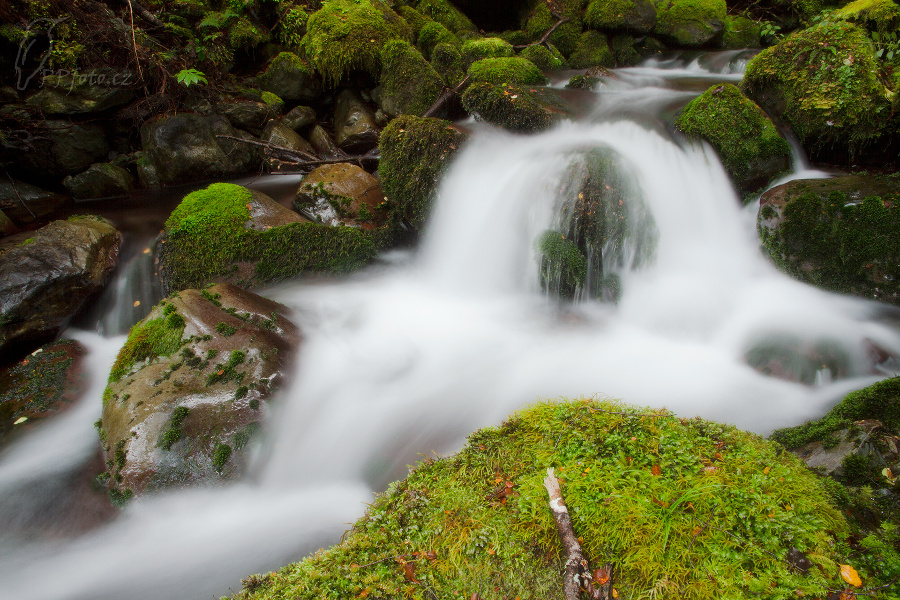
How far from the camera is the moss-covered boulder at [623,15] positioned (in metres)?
10.1

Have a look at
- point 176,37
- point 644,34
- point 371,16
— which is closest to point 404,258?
point 371,16

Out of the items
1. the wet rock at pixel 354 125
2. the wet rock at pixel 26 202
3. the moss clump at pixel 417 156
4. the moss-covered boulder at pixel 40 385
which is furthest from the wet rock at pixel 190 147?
the moss-covered boulder at pixel 40 385

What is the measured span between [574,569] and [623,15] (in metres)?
11.9

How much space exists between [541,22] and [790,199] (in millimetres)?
8182

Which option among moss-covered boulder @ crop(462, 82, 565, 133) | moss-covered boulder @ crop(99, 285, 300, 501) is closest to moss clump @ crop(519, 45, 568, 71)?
moss-covered boulder @ crop(462, 82, 565, 133)

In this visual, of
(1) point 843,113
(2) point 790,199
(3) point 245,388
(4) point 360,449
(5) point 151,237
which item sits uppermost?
(1) point 843,113

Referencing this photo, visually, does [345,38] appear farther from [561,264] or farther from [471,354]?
[471,354]

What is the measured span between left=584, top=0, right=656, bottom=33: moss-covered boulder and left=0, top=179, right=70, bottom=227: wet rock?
38.2 ft

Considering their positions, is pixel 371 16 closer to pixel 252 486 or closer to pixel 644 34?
pixel 644 34

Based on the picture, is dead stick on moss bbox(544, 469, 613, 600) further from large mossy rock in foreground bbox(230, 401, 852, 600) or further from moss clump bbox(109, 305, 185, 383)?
moss clump bbox(109, 305, 185, 383)

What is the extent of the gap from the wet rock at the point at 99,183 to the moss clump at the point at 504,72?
6462mm

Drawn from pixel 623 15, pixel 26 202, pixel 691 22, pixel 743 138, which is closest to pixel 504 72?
pixel 743 138

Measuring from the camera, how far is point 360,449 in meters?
3.57

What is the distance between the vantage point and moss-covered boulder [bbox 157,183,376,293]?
5.23 metres
